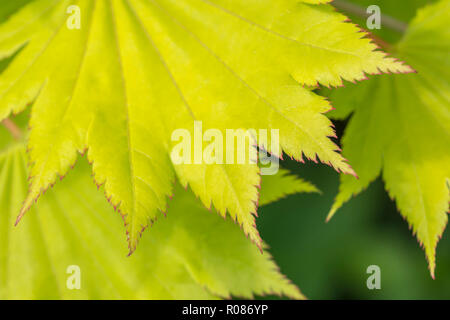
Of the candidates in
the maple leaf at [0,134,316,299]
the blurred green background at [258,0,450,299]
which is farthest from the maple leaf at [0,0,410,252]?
the blurred green background at [258,0,450,299]

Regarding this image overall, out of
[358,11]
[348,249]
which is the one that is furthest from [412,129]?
[348,249]

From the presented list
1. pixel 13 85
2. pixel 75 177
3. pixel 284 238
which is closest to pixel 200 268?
pixel 75 177

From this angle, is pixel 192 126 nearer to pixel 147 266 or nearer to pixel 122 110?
pixel 122 110

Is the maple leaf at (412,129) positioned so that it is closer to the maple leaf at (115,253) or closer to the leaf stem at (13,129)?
the maple leaf at (115,253)

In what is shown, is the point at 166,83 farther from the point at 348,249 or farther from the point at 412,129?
the point at 348,249

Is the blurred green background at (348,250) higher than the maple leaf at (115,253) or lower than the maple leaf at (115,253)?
lower

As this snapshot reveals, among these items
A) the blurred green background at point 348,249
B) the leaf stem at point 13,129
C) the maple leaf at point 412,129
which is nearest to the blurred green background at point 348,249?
the blurred green background at point 348,249
